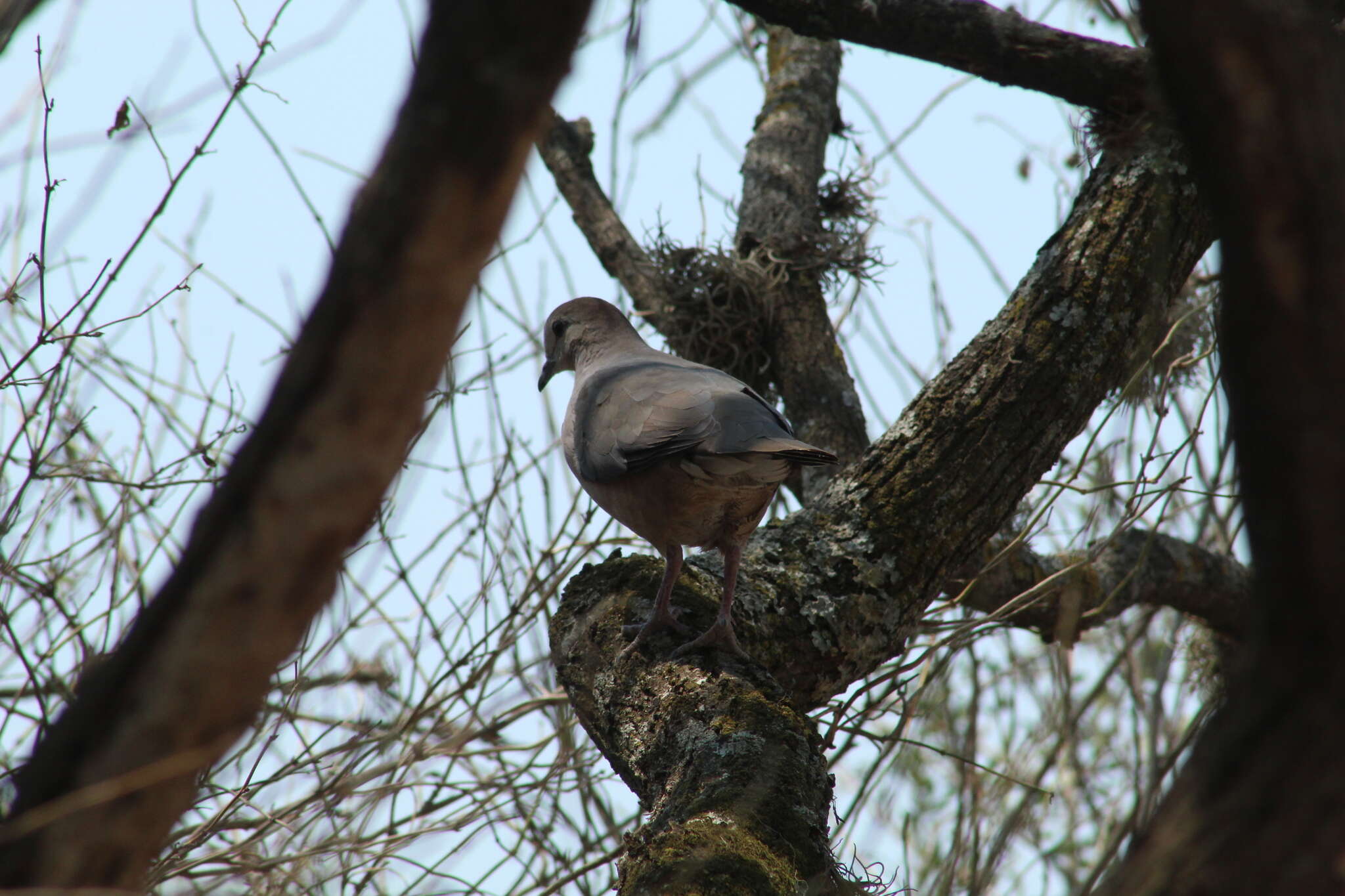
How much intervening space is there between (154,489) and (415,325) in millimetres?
3153

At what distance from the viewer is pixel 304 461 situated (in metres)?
1.17

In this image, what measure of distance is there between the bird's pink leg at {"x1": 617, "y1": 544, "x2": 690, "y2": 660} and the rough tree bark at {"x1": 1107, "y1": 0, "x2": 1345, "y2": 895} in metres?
2.09

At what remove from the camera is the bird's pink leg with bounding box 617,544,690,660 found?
3148mm

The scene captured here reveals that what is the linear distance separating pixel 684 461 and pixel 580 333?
5.31 ft

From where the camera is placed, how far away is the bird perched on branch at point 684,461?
10.9 ft

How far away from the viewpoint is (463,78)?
116 cm

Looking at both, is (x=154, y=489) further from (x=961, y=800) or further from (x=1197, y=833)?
(x=1197, y=833)

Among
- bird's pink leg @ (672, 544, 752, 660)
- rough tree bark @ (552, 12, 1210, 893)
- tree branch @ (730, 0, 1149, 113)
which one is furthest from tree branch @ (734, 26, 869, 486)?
tree branch @ (730, 0, 1149, 113)

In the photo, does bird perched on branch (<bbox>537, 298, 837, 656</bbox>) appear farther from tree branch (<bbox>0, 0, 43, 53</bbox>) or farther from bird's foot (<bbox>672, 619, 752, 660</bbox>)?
tree branch (<bbox>0, 0, 43, 53</bbox>)

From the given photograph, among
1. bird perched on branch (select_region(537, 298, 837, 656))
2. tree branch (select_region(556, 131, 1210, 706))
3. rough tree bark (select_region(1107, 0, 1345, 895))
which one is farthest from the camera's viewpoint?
tree branch (select_region(556, 131, 1210, 706))

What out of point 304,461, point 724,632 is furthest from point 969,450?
point 304,461

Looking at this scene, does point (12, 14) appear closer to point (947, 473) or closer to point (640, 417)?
point (640, 417)

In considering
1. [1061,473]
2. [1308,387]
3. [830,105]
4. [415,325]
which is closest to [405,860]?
[415,325]

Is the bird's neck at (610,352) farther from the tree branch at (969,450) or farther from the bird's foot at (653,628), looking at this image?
the bird's foot at (653,628)
